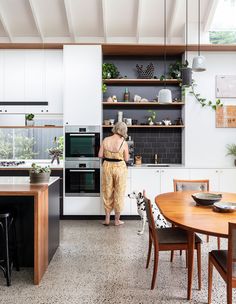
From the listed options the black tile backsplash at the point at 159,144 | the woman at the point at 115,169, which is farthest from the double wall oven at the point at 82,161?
the black tile backsplash at the point at 159,144

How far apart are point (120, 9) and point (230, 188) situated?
11.9 ft

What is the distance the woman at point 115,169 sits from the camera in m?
5.26

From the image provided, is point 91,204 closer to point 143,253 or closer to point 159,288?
point 143,253

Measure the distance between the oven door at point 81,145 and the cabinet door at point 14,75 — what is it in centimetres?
120

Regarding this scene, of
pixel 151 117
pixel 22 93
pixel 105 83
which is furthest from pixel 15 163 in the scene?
pixel 151 117

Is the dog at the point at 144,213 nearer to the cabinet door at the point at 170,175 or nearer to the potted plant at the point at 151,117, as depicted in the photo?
the cabinet door at the point at 170,175

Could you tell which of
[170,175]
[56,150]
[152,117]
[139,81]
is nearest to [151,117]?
[152,117]

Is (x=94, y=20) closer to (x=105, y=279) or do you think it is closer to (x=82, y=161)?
(x=82, y=161)

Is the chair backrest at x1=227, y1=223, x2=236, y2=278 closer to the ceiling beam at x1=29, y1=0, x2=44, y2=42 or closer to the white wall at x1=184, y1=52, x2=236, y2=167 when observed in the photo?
the white wall at x1=184, y1=52, x2=236, y2=167

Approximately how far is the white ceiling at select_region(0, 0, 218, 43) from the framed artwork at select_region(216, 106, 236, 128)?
1487 millimetres

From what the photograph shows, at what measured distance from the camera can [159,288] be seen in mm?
3092

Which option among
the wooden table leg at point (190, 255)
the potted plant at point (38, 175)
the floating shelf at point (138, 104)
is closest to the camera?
the wooden table leg at point (190, 255)

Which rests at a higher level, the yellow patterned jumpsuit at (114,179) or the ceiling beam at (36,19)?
the ceiling beam at (36,19)

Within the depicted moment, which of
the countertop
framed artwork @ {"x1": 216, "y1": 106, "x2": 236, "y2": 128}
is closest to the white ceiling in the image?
framed artwork @ {"x1": 216, "y1": 106, "x2": 236, "y2": 128}
